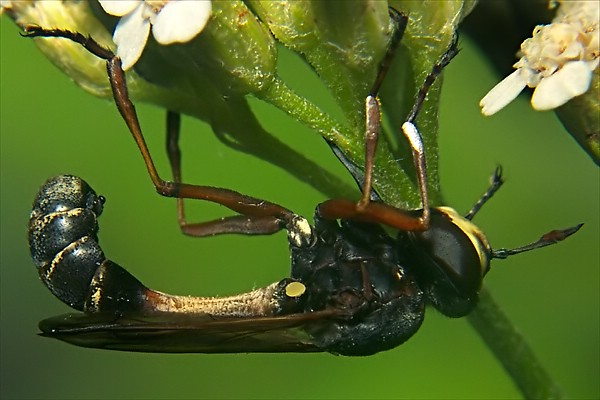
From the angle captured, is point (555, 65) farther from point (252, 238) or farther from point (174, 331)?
point (252, 238)

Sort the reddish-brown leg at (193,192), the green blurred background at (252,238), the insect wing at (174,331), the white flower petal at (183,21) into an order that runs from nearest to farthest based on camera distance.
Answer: the white flower petal at (183,21)
the insect wing at (174,331)
the reddish-brown leg at (193,192)
the green blurred background at (252,238)

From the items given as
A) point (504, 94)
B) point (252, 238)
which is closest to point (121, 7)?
point (504, 94)

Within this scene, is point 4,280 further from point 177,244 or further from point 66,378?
point 177,244

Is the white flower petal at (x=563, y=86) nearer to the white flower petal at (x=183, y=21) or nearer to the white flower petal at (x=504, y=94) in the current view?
the white flower petal at (x=504, y=94)

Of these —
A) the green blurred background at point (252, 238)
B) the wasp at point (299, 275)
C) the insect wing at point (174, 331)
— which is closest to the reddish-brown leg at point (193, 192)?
the wasp at point (299, 275)

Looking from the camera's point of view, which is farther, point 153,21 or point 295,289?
point 295,289

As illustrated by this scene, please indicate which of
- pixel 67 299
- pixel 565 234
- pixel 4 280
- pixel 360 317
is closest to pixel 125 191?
pixel 4 280
